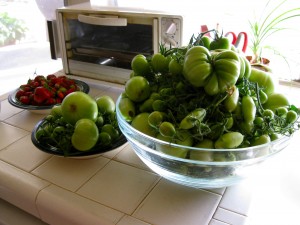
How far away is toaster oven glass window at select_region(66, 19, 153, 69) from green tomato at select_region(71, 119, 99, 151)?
0.35 m

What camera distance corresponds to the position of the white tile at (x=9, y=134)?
70 centimetres

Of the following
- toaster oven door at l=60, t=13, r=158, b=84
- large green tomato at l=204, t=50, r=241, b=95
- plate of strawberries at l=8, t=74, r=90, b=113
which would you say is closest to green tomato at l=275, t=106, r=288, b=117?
large green tomato at l=204, t=50, r=241, b=95

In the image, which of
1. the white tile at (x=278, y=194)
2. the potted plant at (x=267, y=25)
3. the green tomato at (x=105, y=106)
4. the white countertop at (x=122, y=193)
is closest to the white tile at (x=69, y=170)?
the white countertop at (x=122, y=193)

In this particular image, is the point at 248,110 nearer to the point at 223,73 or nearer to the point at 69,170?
the point at 223,73

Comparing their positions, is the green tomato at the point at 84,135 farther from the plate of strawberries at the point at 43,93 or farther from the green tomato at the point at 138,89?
the plate of strawberries at the point at 43,93

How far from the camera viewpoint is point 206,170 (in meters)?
0.45

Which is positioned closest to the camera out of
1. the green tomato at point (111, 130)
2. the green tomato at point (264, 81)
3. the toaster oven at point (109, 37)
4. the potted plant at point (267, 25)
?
the green tomato at point (264, 81)

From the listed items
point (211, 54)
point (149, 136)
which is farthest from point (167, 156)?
point (211, 54)

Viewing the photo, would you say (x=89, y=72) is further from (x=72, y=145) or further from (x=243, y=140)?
(x=243, y=140)

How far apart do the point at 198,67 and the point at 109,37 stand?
0.57 m

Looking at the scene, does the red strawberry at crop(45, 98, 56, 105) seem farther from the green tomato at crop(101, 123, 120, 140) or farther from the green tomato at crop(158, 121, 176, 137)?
the green tomato at crop(158, 121, 176, 137)

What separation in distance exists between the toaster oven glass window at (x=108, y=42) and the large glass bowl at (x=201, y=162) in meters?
0.41

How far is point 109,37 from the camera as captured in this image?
3.10ft

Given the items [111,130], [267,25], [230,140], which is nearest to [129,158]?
[111,130]
